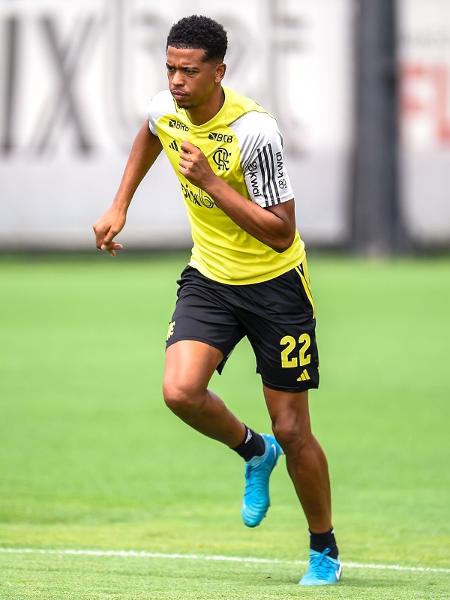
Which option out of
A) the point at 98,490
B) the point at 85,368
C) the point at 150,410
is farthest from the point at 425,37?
the point at 98,490

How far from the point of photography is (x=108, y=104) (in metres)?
26.3

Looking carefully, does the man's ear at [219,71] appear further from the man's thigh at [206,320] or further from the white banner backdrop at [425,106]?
the white banner backdrop at [425,106]

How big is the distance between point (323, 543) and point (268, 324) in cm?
110

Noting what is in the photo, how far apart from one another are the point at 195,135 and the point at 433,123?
20936 mm

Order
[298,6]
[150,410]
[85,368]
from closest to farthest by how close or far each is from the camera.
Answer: [150,410]
[85,368]
[298,6]

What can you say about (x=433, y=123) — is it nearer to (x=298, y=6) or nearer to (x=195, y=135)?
(x=298, y=6)

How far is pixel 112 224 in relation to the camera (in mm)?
7164

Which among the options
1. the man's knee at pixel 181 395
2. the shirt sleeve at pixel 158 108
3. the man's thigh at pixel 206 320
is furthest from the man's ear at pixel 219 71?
the man's knee at pixel 181 395

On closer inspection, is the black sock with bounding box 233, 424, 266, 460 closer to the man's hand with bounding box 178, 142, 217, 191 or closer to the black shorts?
the black shorts

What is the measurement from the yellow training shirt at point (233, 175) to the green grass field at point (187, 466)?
4.90ft

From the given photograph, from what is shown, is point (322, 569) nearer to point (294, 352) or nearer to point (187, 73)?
point (294, 352)

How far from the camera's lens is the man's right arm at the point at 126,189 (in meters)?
7.17

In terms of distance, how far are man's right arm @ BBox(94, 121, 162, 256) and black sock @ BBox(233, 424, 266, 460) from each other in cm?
115

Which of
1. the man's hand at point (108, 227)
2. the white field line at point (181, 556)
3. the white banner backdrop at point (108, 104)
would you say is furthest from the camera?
the white banner backdrop at point (108, 104)
